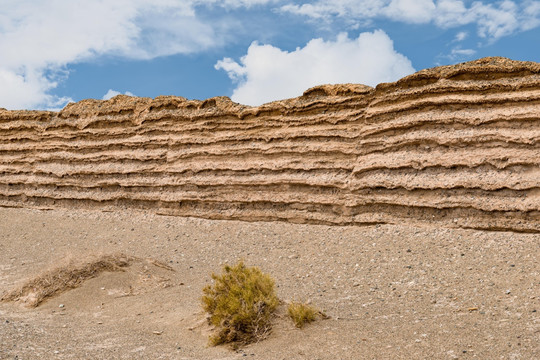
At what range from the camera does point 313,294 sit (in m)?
9.23

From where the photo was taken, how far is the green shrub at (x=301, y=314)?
7059 mm

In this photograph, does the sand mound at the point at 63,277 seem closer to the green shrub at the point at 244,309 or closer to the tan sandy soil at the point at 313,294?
the tan sandy soil at the point at 313,294

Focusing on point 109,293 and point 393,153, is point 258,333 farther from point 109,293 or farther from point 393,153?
point 393,153

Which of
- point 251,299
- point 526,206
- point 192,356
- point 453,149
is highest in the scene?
point 453,149

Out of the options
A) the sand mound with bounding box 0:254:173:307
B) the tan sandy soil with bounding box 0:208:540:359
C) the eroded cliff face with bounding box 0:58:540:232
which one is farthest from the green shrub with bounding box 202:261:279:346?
the eroded cliff face with bounding box 0:58:540:232

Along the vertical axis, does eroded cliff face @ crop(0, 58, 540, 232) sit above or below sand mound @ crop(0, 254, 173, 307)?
above

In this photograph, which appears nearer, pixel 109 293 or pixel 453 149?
pixel 109 293

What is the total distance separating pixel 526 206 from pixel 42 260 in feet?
36.8

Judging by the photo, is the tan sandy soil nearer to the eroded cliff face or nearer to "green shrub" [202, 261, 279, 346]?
"green shrub" [202, 261, 279, 346]

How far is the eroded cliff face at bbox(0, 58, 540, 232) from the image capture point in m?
11.8

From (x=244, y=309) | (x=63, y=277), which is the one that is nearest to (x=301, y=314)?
(x=244, y=309)

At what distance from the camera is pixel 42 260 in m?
14.0

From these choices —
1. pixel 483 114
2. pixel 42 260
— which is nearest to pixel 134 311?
pixel 42 260

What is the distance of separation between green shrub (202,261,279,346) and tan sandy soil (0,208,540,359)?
0.22m
